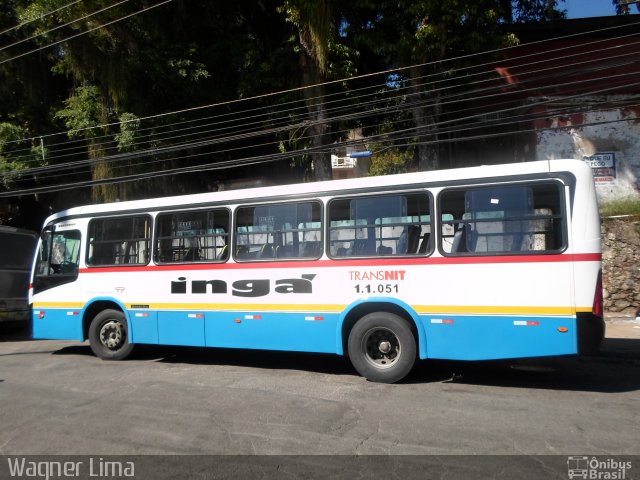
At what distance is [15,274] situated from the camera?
12.6 meters

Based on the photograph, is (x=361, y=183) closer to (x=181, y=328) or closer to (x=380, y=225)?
(x=380, y=225)

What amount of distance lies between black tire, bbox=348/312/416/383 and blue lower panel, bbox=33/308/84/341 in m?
5.03

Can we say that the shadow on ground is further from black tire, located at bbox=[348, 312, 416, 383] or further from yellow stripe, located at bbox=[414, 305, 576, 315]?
yellow stripe, located at bbox=[414, 305, 576, 315]

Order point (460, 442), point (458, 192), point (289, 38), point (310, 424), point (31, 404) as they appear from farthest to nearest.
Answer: point (289, 38) < point (458, 192) < point (31, 404) < point (310, 424) < point (460, 442)

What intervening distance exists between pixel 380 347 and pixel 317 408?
1457 mm

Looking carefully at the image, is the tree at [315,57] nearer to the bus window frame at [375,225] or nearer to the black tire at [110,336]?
the bus window frame at [375,225]

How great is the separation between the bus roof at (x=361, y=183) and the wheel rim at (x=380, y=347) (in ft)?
6.44

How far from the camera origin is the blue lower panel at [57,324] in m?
8.89

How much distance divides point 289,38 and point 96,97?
5874mm

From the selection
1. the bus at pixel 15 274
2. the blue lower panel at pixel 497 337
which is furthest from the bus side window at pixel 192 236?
the bus at pixel 15 274

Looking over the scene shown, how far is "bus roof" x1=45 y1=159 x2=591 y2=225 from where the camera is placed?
6.07m

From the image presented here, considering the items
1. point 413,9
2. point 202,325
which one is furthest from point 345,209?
point 413,9
